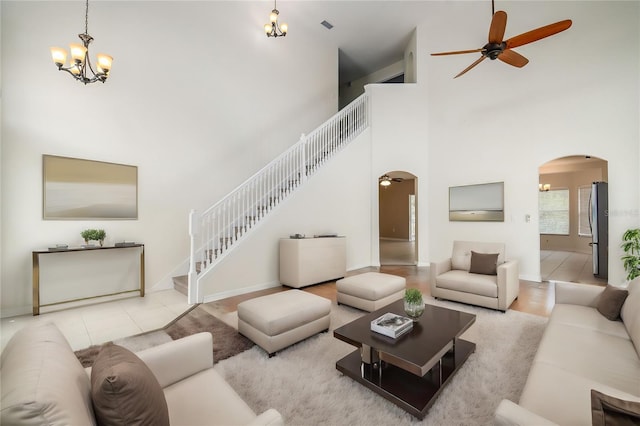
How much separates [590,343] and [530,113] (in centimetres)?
512

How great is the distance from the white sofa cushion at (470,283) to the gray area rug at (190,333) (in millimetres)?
2859

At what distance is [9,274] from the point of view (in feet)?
11.4

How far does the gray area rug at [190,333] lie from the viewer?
264cm

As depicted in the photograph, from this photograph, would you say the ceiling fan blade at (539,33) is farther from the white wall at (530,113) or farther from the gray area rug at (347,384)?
the gray area rug at (347,384)

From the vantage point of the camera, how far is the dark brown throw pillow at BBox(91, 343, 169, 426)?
0.93 m

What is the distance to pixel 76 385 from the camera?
0.97 meters

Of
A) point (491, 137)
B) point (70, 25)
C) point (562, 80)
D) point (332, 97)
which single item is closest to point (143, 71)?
point (70, 25)


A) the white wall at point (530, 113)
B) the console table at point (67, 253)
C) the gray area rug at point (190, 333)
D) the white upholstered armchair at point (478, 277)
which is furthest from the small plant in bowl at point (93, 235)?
the white wall at point (530, 113)

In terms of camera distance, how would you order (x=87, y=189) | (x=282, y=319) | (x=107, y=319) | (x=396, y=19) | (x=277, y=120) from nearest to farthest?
(x=282, y=319) → (x=107, y=319) → (x=87, y=189) → (x=277, y=120) → (x=396, y=19)

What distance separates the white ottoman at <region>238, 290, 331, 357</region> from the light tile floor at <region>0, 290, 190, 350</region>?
4.41ft

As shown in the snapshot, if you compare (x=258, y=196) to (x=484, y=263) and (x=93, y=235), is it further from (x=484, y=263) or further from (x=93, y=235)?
(x=484, y=263)

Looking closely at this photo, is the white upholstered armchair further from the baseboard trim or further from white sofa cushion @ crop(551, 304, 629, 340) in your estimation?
the baseboard trim

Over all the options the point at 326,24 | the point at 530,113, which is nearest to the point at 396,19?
the point at 326,24

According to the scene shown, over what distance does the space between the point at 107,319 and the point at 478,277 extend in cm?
502
